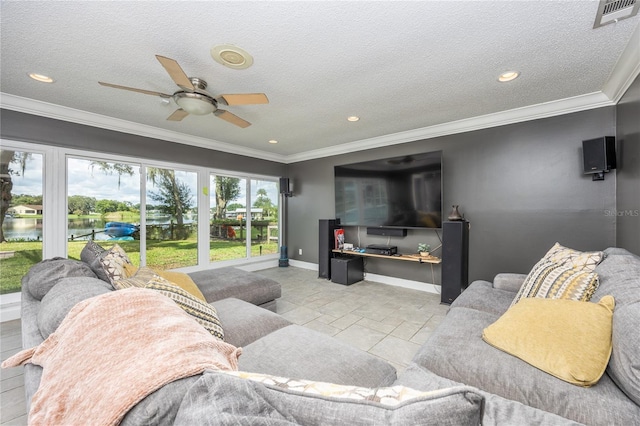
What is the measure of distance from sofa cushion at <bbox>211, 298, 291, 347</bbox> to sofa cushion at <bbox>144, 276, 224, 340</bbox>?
15 centimetres

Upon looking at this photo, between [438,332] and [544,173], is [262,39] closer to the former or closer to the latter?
[438,332]

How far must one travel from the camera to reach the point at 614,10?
163 cm

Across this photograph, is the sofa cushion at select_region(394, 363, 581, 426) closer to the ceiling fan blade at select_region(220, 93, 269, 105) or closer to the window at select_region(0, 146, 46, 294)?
the ceiling fan blade at select_region(220, 93, 269, 105)

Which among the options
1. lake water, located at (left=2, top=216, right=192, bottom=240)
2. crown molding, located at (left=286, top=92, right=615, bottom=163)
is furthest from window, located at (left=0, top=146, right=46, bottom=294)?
crown molding, located at (left=286, top=92, right=615, bottom=163)

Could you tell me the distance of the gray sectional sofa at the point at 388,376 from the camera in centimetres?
49

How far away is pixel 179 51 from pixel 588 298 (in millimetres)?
3356

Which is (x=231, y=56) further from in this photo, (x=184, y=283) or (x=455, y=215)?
(x=455, y=215)

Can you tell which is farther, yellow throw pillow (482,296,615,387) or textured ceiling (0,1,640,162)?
textured ceiling (0,1,640,162)

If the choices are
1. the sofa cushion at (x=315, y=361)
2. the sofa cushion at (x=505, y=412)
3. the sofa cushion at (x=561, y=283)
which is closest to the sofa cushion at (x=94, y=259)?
the sofa cushion at (x=315, y=361)

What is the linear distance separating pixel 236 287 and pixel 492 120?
12.6ft

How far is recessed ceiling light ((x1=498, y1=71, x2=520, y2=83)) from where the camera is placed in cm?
238

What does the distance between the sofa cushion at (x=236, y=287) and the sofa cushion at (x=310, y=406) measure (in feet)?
7.09

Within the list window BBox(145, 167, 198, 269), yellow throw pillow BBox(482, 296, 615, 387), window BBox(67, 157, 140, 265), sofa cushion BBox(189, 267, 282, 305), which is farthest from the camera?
window BBox(145, 167, 198, 269)

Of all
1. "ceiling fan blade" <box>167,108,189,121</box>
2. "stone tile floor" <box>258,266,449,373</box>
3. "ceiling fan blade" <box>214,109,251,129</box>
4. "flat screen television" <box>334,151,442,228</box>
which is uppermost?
"ceiling fan blade" <box>167,108,189,121</box>
